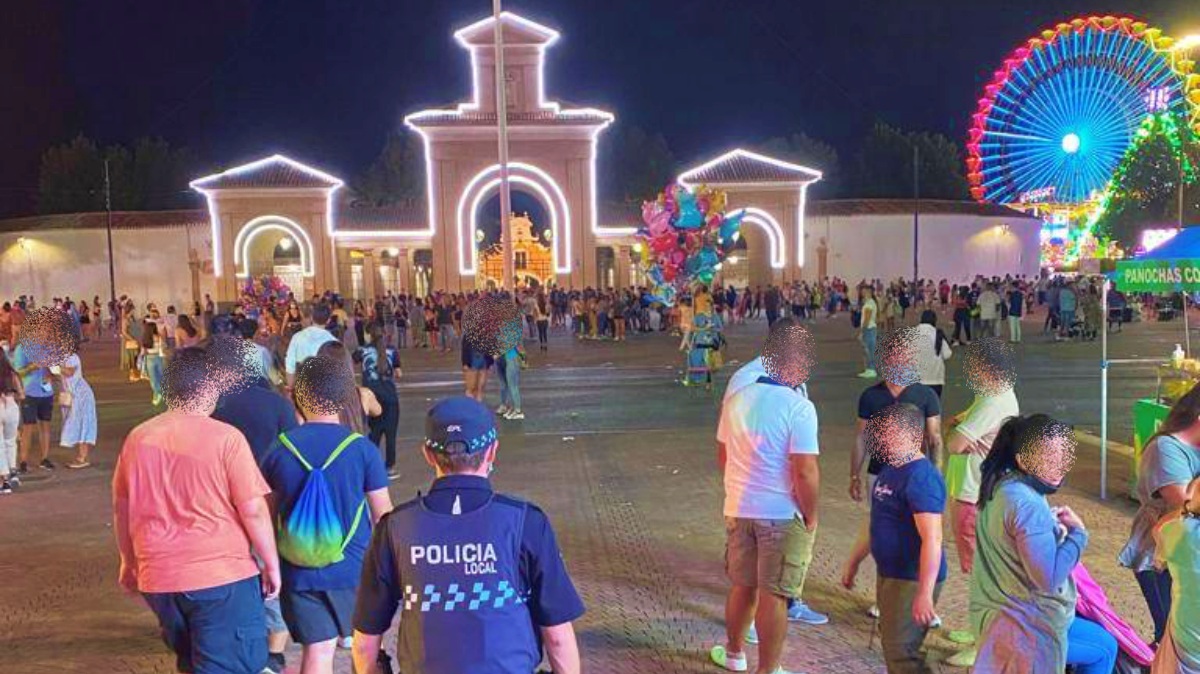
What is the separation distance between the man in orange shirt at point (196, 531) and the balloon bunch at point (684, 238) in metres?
21.6

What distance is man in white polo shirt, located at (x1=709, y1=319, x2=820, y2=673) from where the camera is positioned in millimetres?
4004

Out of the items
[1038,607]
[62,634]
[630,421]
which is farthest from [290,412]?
[630,421]

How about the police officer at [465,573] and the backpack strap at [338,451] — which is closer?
the police officer at [465,573]

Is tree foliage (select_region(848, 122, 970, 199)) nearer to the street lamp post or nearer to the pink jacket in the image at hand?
the street lamp post

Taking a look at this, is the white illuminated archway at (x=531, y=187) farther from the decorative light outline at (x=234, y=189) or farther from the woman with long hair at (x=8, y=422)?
the woman with long hair at (x=8, y=422)

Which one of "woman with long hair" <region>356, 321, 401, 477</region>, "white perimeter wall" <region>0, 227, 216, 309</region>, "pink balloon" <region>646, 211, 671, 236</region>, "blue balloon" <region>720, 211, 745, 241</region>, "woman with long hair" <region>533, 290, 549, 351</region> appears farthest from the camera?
"white perimeter wall" <region>0, 227, 216, 309</region>

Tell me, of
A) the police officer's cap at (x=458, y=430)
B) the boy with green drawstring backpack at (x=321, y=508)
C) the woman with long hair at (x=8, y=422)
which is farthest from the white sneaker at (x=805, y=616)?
the woman with long hair at (x=8, y=422)

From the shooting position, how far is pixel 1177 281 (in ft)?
22.4

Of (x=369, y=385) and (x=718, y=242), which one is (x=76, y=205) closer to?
(x=718, y=242)

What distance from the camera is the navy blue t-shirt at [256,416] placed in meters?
4.48

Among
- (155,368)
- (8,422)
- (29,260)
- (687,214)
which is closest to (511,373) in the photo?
(8,422)

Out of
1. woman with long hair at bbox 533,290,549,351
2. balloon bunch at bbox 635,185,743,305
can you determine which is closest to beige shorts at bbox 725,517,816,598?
woman with long hair at bbox 533,290,549,351

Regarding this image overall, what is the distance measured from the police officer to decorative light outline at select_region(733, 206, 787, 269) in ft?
120

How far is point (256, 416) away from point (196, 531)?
3.88ft
